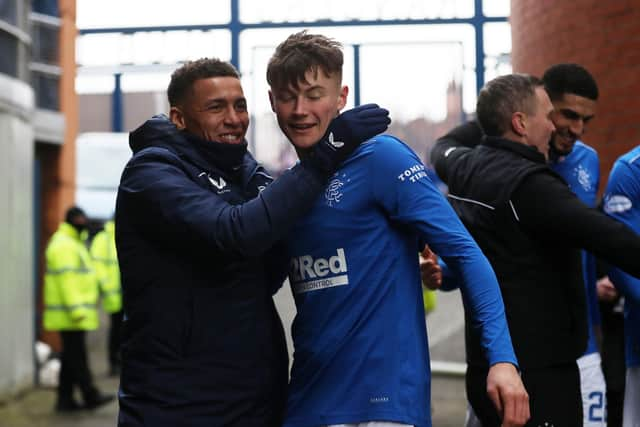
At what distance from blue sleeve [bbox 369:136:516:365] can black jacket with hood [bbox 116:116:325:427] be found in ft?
0.64

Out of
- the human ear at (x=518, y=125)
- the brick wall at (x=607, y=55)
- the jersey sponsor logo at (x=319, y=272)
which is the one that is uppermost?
the brick wall at (x=607, y=55)

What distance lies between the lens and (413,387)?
274 cm

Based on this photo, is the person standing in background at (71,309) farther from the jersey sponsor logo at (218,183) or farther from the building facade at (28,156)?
the jersey sponsor logo at (218,183)

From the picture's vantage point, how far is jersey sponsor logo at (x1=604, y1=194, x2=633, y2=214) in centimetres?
377

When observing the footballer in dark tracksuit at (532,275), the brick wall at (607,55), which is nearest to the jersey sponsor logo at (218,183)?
the footballer in dark tracksuit at (532,275)

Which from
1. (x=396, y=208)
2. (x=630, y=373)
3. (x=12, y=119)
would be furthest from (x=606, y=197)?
(x=12, y=119)

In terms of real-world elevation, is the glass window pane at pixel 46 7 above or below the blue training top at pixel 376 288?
above

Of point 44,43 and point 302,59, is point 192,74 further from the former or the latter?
point 44,43

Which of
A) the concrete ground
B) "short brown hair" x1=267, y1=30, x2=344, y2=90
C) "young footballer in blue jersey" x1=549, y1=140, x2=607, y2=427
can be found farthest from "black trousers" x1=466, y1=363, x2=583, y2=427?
the concrete ground

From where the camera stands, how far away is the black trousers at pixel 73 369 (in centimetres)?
914

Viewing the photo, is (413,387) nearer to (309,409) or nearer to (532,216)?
(309,409)

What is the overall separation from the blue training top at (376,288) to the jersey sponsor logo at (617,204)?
1.24m

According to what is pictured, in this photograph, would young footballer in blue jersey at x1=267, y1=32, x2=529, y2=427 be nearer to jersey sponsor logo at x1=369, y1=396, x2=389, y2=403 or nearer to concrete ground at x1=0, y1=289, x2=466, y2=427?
jersey sponsor logo at x1=369, y1=396, x2=389, y2=403

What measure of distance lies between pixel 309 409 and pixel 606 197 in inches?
67.4
